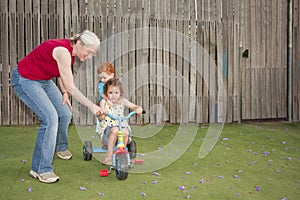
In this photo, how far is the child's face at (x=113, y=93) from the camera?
4.72 meters

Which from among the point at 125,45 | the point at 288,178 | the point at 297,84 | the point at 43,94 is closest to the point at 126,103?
the point at 43,94

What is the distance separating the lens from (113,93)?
474cm

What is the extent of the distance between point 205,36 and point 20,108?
12.5 ft

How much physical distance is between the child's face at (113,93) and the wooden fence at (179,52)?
248 cm

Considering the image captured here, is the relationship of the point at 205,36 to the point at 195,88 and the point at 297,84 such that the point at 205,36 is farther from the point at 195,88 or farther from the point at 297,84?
the point at 297,84

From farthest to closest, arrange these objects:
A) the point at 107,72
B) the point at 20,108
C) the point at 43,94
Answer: the point at 20,108, the point at 107,72, the point at 43,94

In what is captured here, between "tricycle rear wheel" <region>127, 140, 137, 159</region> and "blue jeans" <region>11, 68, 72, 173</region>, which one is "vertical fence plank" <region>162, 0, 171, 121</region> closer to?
"tricycle rear wheel" <region>127, 140, 137, 159</region>

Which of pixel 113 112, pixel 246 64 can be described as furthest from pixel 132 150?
pixel 246 64

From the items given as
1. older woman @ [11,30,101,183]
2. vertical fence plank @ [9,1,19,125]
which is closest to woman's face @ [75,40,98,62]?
older woman @ [11,30,101,183]

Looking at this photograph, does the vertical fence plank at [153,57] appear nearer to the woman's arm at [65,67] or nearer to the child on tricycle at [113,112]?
the child on tricycle at [113,112]

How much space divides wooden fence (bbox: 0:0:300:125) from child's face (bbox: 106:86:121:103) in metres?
2.48

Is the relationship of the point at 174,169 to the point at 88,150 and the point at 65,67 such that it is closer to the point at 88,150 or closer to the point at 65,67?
the point at 88,150

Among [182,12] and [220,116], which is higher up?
[182,12]

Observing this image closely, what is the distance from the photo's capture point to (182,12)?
298 inches
